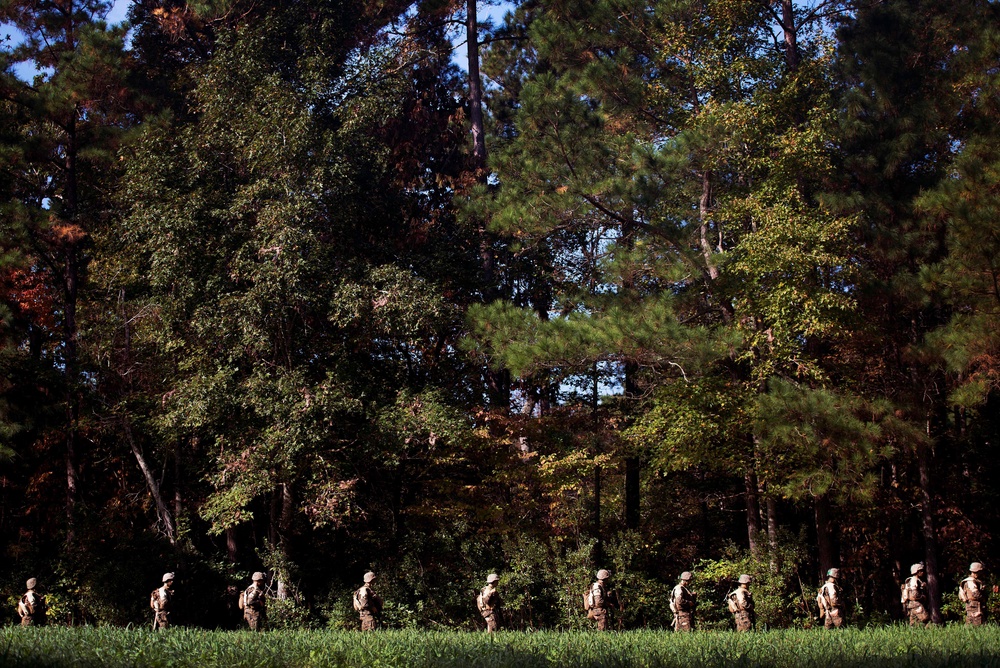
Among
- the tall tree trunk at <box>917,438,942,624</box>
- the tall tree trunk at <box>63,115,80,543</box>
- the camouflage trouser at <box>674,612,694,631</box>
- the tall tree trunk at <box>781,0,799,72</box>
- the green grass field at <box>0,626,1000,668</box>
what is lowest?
the camouflage trouser at <box>674,612,694,631</box>

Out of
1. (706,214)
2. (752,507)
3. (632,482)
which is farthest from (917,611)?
(632,482)

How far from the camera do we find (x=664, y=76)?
2361 cm

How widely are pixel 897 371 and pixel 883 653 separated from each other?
46.2 feet

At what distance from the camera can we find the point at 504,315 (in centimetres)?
2091

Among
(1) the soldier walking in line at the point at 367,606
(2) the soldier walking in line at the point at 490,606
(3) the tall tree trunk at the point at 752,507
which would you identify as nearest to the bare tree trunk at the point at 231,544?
(1) the soldier walking in line at the point at 367,606

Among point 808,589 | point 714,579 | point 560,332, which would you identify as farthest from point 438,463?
point 808,589

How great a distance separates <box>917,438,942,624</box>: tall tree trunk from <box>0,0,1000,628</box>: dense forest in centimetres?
11

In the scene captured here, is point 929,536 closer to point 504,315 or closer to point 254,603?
point 504,315

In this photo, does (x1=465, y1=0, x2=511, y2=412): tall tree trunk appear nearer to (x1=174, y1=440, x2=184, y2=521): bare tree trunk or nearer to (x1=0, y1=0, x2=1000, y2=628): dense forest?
(x1=0, y1=0, x2=1000, y2=628): dense forest

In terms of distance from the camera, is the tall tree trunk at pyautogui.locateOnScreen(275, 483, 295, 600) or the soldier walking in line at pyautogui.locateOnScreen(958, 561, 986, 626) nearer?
the soldier walking in line at pyautogui.locateOnScreen(958, 561, 986, 626)

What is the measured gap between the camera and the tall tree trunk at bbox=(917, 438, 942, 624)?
2111 cm

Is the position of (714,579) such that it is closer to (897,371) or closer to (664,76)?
(897,371)

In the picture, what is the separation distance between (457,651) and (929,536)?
Answer: 1556 cm

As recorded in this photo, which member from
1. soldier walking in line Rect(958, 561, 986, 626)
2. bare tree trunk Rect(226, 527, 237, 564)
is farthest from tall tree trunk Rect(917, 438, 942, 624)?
bare tree trunk Rect(226, 527, 237, 564)
